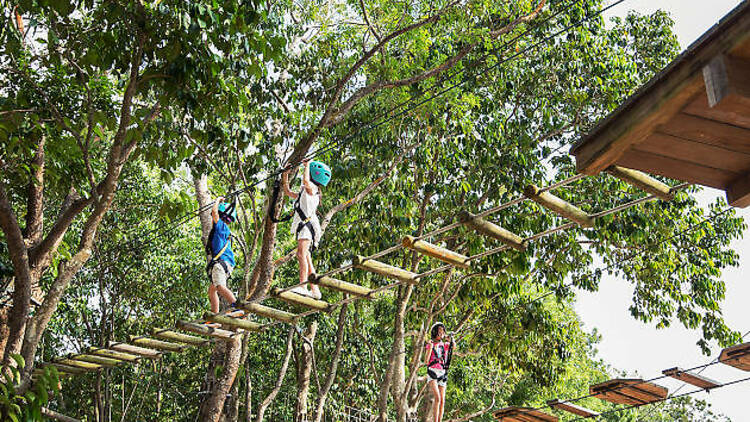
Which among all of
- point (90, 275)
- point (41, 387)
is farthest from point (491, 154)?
point (90, 275)

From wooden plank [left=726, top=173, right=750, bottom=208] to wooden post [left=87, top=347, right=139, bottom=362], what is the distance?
590cm

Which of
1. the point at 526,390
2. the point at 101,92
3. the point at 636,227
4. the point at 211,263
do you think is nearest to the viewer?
the point at 211,263

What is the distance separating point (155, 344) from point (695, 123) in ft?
18.6

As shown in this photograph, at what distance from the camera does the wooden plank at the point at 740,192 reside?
105 inches

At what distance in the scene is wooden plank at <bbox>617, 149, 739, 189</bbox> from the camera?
2.70m

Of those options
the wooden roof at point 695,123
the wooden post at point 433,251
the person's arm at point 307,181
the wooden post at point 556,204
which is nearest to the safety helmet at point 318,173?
the person's arm at point 307,181

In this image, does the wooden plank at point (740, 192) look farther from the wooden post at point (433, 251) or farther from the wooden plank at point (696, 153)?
the wooden post at point (433, 251)

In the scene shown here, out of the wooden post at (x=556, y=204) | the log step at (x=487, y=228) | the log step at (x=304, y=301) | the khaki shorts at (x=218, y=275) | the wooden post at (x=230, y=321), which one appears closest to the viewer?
the wooden post at (x=556, y=204)

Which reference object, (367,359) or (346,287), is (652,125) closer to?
(346,287)

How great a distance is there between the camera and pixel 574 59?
32.8ft

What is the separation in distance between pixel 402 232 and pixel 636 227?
3036 mm

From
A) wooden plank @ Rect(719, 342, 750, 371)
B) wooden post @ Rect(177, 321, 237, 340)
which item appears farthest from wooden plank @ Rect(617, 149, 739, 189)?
wooden plank @ Rect(719, 342, 750, 371)

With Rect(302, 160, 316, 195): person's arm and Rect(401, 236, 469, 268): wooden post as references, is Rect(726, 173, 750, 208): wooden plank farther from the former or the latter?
Rect(302, 160, 316, 195): person's arm

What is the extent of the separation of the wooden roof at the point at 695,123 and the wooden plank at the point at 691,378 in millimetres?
4754
